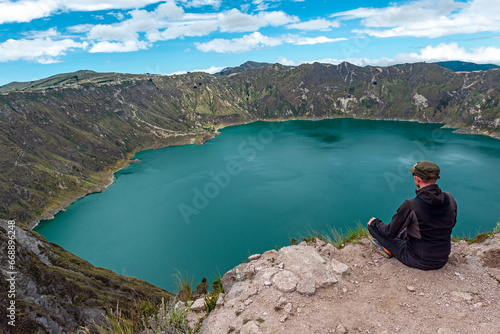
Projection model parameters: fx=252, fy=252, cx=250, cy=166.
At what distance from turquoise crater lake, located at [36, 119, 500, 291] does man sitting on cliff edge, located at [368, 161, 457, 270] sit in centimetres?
4378

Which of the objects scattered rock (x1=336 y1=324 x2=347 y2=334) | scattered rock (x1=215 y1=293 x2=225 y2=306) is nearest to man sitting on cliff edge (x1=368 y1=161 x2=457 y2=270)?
scattered rock (x1=336 y1=324 x2=347 y2=334)

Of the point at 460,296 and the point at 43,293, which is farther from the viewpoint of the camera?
the point at 43,293

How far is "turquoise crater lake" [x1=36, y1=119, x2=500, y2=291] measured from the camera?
5850 cm

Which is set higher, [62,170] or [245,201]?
[62,170]

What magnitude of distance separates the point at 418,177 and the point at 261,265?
5.54 meters

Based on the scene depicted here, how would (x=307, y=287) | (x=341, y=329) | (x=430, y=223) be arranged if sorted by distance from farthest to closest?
(x=307, y=287) → (x=430, y=223) → (x=341, y=329)

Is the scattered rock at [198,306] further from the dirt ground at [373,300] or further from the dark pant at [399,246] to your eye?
the dark pant at [399,246]

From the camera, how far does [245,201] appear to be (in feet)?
269

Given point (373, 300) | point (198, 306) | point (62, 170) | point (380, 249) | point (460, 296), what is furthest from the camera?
point (62, 170)

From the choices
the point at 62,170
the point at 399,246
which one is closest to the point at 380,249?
the point at 399,246

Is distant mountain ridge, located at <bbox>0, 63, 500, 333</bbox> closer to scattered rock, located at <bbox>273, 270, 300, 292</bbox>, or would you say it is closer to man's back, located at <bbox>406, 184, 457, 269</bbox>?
scattered rock, located at <bbox>273, 270, 300, 292</bbox>

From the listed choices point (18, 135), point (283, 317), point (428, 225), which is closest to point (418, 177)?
point (428, 225)

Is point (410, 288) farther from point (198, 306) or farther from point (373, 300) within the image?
point (198, 306)

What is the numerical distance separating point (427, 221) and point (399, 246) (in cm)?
125
